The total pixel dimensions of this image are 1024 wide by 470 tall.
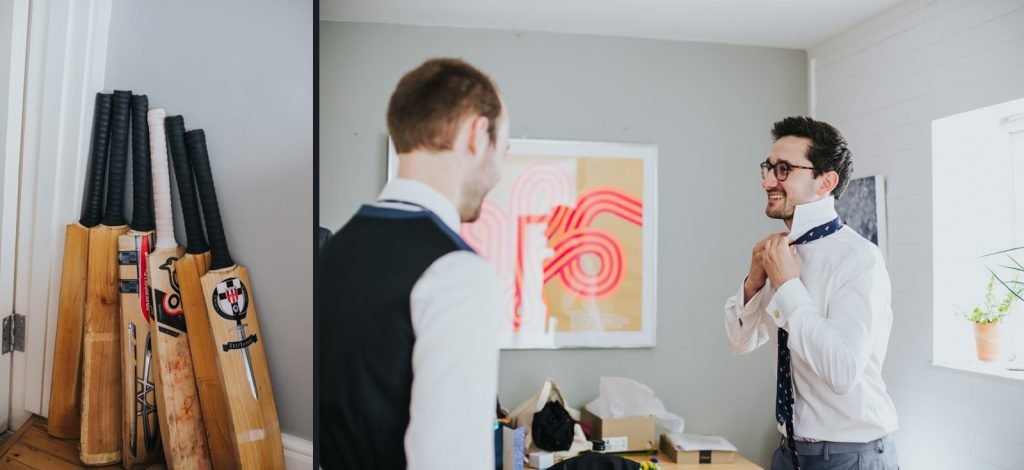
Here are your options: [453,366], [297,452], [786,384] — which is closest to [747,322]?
[786,384]

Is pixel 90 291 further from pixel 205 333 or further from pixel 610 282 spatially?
pixel 610 282

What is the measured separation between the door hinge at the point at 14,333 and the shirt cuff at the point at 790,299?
135cm

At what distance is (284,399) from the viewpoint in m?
1.03

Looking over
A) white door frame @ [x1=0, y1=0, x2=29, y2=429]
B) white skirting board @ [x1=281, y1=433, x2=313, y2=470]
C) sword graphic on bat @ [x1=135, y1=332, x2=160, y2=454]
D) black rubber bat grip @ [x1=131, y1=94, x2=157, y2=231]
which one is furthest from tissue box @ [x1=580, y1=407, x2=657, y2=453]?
white door frame @ [x1=0, y1=0, x2=29, y2=429]

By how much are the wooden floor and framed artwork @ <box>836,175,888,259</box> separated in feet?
5.02

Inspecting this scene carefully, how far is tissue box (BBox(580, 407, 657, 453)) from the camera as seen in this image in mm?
1591

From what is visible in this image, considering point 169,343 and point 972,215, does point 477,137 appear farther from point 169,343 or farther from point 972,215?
point 972,215

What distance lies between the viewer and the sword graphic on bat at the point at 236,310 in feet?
3.22

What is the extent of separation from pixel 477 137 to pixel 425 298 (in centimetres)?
23

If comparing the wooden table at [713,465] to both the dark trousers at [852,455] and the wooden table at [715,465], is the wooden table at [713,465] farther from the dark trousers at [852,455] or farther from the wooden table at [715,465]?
the dark trousers at [852,455]

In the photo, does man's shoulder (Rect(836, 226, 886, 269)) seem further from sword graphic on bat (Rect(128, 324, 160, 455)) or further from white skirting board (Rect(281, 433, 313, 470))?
sword graphic on bat (Rect(128, 324, 160, 455))

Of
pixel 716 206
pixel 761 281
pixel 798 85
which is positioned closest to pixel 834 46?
pixel 798 85

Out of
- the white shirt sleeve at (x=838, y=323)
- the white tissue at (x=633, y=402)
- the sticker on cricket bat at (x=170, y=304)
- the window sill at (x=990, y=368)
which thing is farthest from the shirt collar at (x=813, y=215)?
the sticker on cricket bat at (x=170, y=304)

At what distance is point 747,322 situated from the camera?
1.21m
